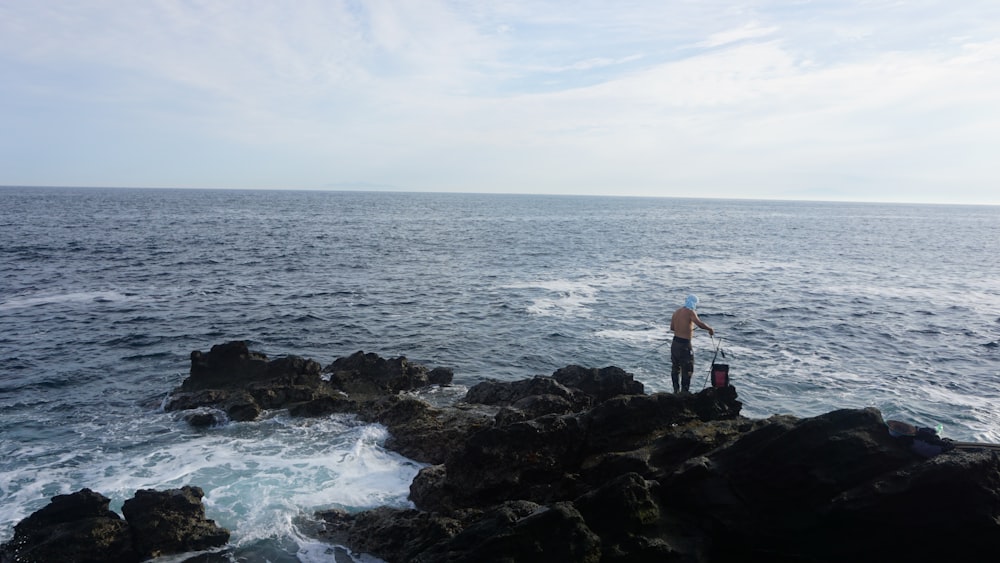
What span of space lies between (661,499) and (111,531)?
33.3ft

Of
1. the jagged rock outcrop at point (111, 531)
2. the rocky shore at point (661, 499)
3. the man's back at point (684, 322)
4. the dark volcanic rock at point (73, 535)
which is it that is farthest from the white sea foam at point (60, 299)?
the man's back at point (684, 322)

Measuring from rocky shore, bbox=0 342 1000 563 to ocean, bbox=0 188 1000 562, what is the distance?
157 centimetres

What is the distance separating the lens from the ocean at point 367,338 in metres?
14.8

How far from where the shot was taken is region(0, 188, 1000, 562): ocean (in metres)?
14.8

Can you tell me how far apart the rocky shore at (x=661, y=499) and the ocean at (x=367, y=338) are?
157cm

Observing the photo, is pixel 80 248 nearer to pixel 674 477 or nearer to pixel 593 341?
pixel 593 341

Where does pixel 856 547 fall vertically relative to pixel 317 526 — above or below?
above

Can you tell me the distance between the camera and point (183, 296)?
36.5 m

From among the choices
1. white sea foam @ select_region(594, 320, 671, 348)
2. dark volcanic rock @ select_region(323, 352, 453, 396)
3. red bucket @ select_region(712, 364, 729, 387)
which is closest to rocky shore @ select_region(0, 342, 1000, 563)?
red bucket @ select_region(712, 364, 729, 387)

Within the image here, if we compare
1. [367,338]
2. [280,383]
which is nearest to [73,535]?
[280,383]

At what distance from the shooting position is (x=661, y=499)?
10.4 m

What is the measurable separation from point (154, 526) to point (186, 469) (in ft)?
12.0

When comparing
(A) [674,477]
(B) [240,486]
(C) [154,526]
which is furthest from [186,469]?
(A) [674,477]

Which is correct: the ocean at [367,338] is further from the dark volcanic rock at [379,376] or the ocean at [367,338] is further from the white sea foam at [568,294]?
the dark volcanic rock at [379,376]
